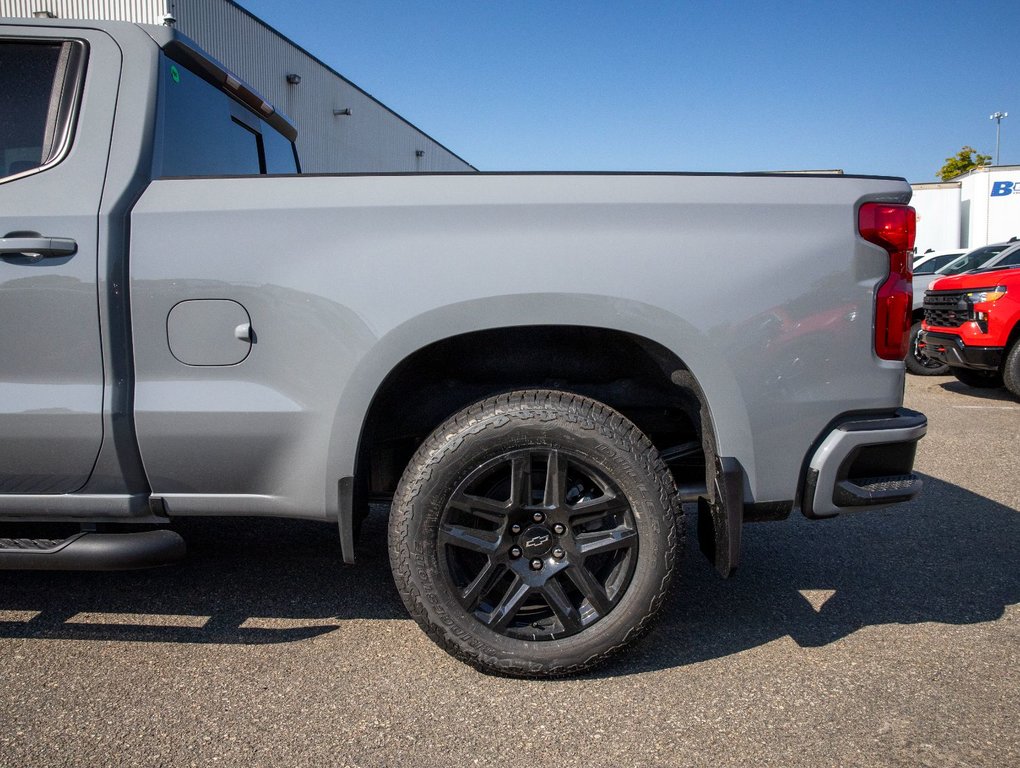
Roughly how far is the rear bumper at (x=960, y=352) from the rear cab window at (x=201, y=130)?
7547 millimetres

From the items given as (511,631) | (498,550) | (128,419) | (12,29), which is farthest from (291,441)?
(12,29)

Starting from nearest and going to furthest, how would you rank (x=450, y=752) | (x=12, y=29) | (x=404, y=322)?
(x=450, y=752)
(x=404, y=322)
(x=12, y=29)

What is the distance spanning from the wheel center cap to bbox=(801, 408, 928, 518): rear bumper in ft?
2.55

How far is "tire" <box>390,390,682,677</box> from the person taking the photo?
7.49 ft

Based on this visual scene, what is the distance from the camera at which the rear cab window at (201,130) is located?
8.25ft

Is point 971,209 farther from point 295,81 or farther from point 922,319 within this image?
point 295,81

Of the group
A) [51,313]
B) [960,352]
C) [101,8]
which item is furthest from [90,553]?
[101,8]

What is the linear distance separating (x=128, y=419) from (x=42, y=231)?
2.04ft

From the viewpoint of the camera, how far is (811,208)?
89.4 inches

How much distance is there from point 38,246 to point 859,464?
256 centimetres

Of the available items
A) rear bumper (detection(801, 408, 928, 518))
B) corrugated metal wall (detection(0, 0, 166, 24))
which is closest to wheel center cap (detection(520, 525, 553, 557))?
rear bumper (detection(801, 408, 928, 518))

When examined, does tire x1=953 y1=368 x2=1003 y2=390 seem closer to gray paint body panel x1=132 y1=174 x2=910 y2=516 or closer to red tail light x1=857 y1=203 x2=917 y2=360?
red tail light x1=857 y1=203 x2=917 y2=360

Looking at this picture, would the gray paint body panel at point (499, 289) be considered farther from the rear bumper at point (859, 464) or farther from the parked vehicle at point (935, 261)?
the parked vehicle at point (935, 261)

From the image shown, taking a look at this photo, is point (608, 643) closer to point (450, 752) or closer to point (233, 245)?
point (450, 752)
